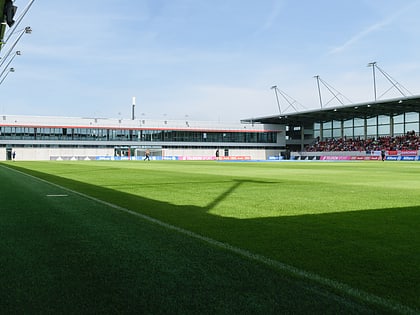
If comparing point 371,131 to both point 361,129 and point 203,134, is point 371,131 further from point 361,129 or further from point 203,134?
point 203,134

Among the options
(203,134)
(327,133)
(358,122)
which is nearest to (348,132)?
(358,122)

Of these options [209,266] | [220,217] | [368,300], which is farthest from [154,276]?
[220,217]

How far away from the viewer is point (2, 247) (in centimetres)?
611

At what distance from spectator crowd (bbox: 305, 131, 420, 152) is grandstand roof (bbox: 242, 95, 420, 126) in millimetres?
4869

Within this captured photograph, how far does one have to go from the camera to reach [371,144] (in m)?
84.9

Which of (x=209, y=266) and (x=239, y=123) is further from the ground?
(x=239, y=123)

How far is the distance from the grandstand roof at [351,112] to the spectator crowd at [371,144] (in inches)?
192

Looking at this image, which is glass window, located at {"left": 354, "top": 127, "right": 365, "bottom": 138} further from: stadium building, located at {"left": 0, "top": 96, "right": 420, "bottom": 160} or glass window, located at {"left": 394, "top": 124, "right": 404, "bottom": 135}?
glass window, located at {"left": 394, "top": 124, "right": 404, "bottom": 135}

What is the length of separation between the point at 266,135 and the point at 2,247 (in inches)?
4243

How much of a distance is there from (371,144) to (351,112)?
8.10 m

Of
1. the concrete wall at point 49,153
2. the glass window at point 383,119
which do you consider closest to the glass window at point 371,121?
the glass window at point 383,119

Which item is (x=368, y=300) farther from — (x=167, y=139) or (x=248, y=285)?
(x=167, y=139)

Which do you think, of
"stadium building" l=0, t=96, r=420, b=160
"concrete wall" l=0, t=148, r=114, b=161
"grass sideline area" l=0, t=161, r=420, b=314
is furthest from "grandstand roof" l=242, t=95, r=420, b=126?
"grass sideline area" l=0, t=161, r=420, b=314

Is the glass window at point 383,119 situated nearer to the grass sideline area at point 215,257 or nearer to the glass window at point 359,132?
the glass window at point 359,132
